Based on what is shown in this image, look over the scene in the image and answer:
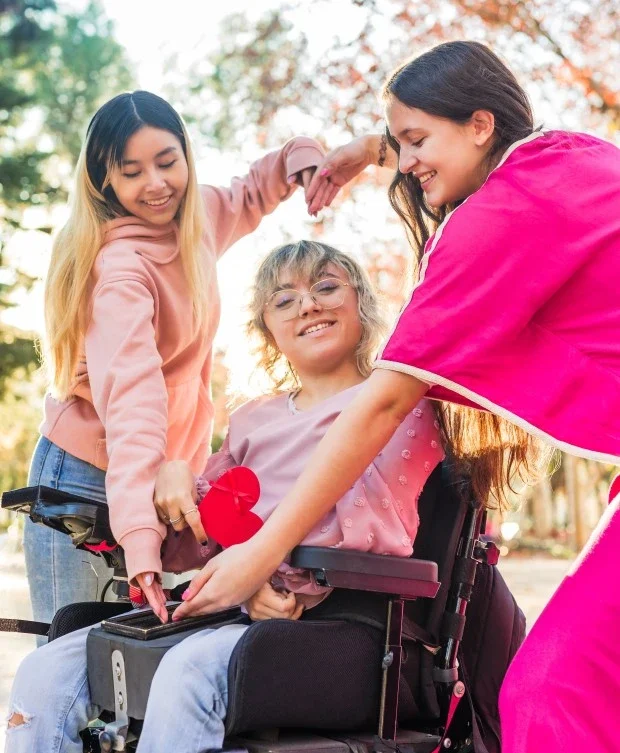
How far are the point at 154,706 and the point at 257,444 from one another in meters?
0.77

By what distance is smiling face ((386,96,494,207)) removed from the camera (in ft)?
6.07

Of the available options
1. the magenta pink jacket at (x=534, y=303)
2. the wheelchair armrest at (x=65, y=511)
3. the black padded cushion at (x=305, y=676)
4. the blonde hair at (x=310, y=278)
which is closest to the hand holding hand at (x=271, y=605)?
the black padded cushion at (x=305, y=676)

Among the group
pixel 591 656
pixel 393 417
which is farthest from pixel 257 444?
pixel 591 656

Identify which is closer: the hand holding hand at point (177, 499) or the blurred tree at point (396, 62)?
the hand holding hand at point (177, 499)

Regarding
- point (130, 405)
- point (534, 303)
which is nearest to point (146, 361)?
point (130, 405)

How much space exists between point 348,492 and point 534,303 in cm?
64

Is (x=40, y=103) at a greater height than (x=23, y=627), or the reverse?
(x=40, y=103)

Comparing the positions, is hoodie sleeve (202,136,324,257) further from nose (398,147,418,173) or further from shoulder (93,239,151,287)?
nose (398,147,418,173)

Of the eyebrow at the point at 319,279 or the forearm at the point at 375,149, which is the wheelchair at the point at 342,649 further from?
the forearm at the point at 375,149

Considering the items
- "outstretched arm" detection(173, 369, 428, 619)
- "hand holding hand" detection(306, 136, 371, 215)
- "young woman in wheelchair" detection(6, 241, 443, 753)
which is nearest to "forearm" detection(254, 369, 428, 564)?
"outstretched arm" detection(173, 369, 428, 619)

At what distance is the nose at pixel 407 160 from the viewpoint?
1875 millimetres

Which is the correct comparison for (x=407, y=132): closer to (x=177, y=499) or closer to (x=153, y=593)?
(x=177, y=499)

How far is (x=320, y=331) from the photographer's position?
250 centimetres

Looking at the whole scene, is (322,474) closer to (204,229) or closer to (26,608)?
(204,229)
